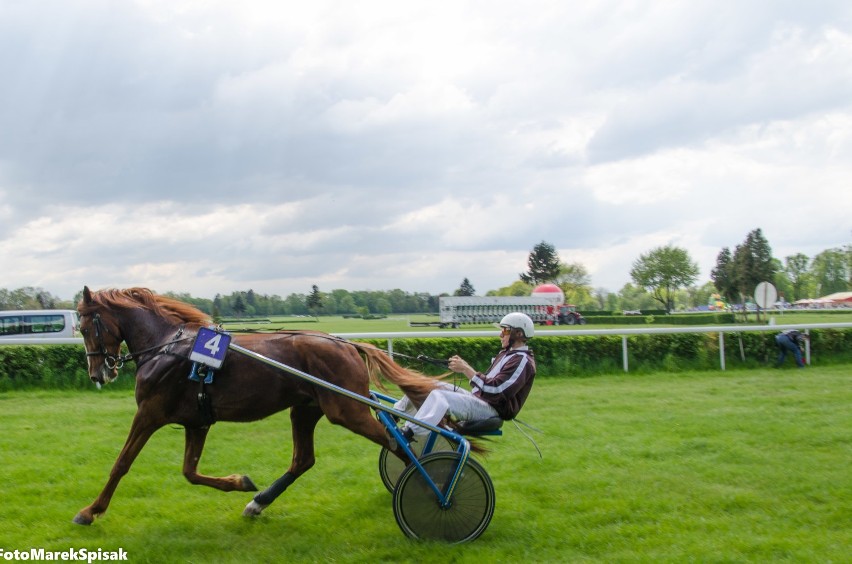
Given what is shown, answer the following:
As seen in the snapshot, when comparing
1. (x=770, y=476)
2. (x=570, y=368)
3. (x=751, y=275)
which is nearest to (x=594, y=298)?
(x=751, y=275)

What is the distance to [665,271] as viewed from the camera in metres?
61.4

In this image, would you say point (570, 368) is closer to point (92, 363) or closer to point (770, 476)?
point (770, 476)

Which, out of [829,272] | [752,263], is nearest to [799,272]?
[829,272]

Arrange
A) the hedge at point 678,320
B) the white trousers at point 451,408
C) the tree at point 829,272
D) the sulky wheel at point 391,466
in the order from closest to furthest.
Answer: the white trousers at point 451,408 < the sulky wheel at point 391,466 < the hedge at point 678,320 < the tree at point 829,272

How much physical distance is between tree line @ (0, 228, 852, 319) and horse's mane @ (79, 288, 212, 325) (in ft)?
0.67

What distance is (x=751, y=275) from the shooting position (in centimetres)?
4266

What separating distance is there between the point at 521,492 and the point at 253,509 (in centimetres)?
192

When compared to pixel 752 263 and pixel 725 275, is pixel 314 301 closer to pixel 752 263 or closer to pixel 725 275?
pixel 752 263

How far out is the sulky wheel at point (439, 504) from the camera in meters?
4.30

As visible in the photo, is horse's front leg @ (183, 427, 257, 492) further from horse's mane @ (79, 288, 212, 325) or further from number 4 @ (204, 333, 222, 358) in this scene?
horse's mane @ (79, 288, 212, 325)

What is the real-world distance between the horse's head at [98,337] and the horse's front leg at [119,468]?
1.79 feet

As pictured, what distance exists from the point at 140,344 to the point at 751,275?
141 feet

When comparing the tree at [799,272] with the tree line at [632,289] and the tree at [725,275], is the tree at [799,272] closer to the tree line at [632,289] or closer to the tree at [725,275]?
the tree line at [632,289]

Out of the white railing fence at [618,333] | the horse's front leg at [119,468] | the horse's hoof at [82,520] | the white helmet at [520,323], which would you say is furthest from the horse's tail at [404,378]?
the white railing fence at [618,333]
